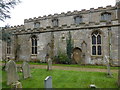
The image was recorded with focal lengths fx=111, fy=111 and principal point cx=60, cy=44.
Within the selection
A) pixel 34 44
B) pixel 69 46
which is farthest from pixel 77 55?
pixel 34 44

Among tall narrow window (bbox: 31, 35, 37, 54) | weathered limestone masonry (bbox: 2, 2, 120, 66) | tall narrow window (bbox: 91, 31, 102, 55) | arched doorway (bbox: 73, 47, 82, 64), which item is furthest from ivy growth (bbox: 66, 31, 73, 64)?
tall narrow window (bbox: 31, 35, 37, 54)

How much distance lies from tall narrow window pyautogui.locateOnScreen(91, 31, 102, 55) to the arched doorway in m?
1.87

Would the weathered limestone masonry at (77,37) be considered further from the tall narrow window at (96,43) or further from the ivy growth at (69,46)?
the ivy growth at (69,46)

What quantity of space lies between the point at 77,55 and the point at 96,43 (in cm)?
303

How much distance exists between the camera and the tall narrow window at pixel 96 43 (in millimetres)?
14529

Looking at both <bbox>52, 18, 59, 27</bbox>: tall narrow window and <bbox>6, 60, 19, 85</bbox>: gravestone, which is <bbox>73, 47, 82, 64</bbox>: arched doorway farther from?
<bbox>6, 60, 19, 85</bbox>: gravestone

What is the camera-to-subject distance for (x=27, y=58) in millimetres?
18984

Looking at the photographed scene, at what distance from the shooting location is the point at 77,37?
15500mm

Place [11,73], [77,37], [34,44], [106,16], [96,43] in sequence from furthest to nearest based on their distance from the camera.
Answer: [106,16], [34,44], [77,37], [96,43], [11,73]

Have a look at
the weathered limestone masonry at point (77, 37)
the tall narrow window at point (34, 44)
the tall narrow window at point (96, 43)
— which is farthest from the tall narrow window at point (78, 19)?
the tall narrow window at point (34, 44)

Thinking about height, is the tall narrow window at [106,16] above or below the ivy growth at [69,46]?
above

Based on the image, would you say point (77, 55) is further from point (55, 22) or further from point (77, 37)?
point (55, 22)

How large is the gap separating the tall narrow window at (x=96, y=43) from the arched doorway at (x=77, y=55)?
6.14ft

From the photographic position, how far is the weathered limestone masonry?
45.4ft
